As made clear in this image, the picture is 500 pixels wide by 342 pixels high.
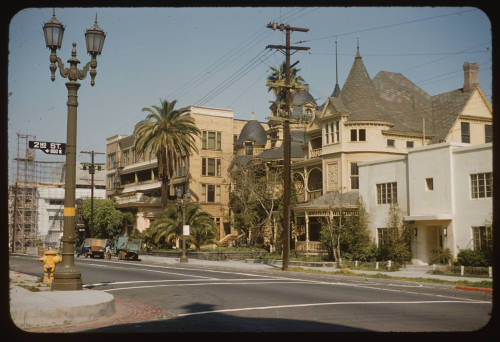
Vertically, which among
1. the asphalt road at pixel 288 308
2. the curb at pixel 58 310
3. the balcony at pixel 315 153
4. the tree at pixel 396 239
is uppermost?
the balcony at pixel 315 153

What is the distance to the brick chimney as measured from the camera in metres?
41.1

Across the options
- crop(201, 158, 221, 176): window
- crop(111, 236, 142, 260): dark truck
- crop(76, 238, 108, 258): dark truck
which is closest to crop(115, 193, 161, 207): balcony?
crop(201, 158, 221, 176): window

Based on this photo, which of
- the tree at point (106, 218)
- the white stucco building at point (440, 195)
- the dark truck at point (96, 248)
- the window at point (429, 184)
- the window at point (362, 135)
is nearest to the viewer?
the white stucco building at point (440, 195)

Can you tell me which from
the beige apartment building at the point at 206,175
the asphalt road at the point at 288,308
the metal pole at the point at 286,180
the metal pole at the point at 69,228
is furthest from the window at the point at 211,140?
the metal pole at the point at 69,228

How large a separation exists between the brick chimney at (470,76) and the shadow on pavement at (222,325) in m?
34.5

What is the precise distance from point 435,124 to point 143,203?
31346 millimetres

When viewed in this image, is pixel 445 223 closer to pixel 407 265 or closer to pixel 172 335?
pixel 407 265

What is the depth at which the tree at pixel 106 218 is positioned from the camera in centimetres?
6200

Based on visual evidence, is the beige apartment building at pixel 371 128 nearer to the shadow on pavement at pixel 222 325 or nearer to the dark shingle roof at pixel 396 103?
the dark shingle roof at pixel 396 103

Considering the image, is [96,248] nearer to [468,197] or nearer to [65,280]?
[468,197]

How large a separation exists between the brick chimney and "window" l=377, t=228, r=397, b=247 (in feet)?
47.6

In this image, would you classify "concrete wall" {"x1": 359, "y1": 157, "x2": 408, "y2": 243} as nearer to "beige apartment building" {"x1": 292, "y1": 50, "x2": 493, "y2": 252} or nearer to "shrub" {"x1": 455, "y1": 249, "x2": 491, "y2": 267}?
"beige apartment building" {"x1": 292, "y1": 50, "x2": 493, "y2": 252}

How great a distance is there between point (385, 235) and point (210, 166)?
30.5 m
